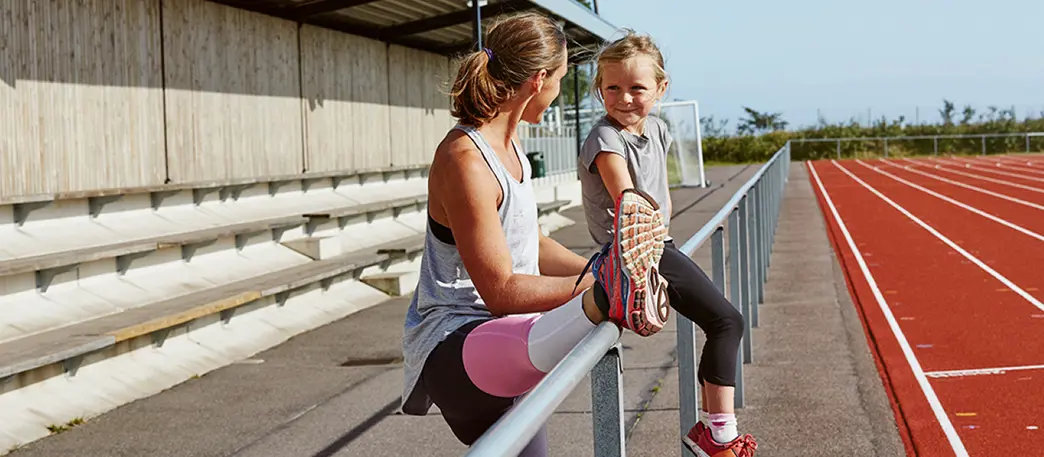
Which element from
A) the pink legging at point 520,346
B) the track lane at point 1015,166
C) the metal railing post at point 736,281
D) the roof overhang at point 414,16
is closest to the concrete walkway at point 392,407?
the metal railing post at point 736,281

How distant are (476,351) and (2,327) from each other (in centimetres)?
538

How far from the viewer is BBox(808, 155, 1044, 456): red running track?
6.26m

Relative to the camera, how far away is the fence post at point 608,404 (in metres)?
2.54

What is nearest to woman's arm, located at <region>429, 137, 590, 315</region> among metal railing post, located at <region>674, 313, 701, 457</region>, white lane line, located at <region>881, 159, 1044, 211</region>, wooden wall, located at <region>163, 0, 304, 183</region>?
metal railing post, located at <region>674, 313, 701, 457</region>

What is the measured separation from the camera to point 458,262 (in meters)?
2.77

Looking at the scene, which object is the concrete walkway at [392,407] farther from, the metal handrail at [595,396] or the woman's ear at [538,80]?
the woman's ear at [538,80]

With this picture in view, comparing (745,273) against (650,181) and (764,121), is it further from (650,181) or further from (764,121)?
(764,121)

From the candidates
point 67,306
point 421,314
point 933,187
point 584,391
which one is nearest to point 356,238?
point 67,306

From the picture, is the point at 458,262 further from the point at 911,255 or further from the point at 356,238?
the point at 911,255

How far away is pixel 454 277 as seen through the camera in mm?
2783

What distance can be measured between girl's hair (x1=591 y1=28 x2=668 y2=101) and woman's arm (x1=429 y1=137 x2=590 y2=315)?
1.62m

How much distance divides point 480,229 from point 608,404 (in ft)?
1.43

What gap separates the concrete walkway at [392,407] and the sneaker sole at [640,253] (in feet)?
9.91

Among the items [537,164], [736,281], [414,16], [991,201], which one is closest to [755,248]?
[736,281]
